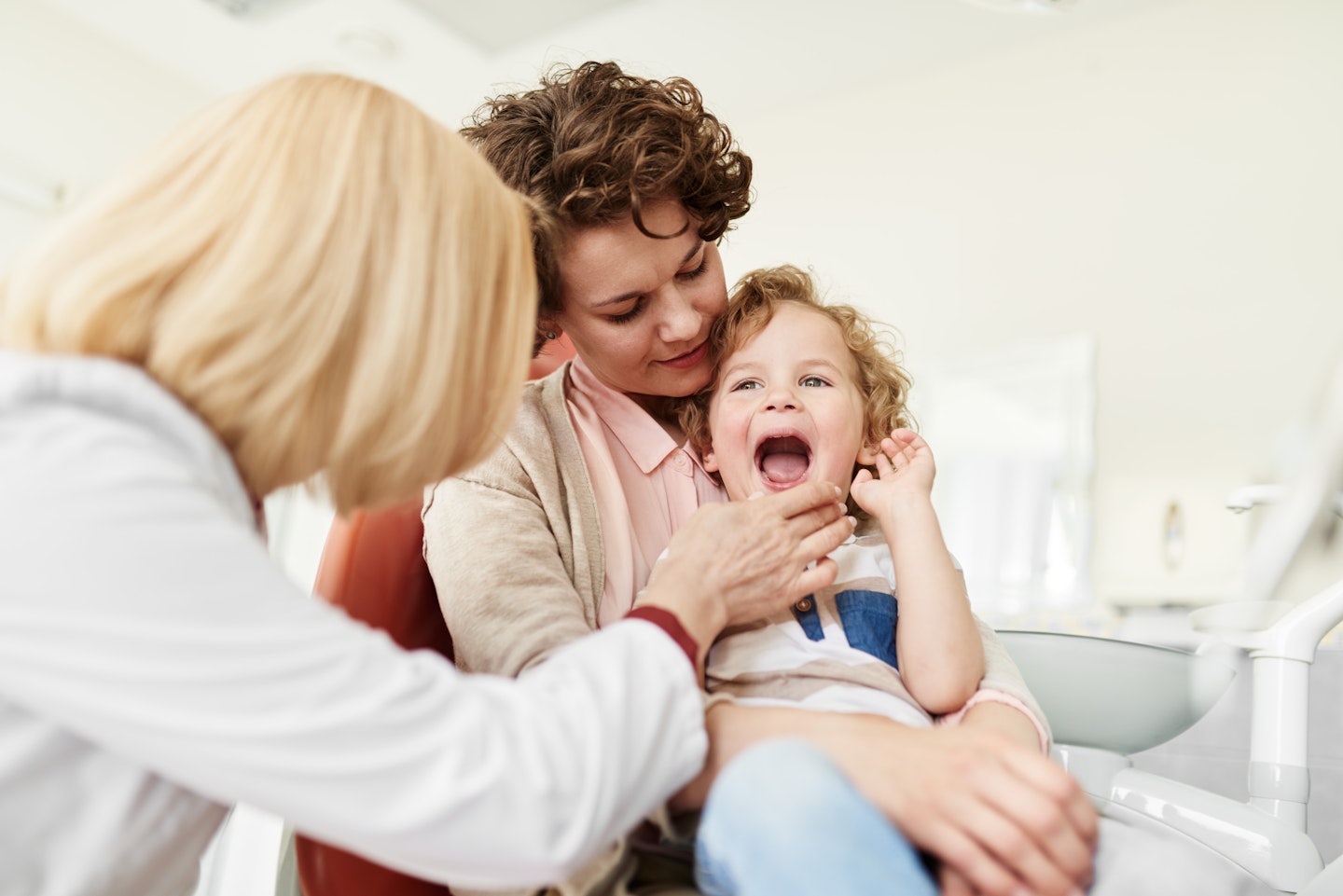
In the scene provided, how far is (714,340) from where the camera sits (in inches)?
52.5

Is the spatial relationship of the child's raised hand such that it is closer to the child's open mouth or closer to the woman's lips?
the child's open mouth

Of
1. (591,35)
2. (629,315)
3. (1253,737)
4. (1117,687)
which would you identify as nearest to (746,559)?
(629,315)

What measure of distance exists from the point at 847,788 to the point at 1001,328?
129 inches

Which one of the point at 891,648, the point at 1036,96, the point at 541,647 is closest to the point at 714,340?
the point at 891,648

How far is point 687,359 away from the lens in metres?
1.30

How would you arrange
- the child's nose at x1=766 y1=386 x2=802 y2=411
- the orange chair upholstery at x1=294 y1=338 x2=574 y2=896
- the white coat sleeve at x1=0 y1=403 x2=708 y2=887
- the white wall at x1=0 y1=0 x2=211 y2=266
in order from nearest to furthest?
1. the white coat sleeve at x1=0 y1=403 x2=708 y2=887
2. the orange chair upholstery at x1=294 y1=338 x2=574 y2=896
3. the child's nose at x1=766 y1=386 x2=802 y2=411
4. the white wall at x1=0 y1=0 x2=211 y2=266

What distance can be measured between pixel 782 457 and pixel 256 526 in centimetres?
67

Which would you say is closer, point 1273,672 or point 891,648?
point 891,648

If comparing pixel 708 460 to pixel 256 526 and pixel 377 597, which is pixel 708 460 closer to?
pixel 377 597

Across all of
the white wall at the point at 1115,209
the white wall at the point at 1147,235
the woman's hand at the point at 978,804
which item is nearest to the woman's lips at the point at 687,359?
the woman's hand at the point at 978,804

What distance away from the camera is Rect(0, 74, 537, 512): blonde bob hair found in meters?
0.65

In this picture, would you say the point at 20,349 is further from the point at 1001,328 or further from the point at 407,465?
the point at 1001,328

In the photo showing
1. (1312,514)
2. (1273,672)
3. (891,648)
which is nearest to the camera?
(1312,514)

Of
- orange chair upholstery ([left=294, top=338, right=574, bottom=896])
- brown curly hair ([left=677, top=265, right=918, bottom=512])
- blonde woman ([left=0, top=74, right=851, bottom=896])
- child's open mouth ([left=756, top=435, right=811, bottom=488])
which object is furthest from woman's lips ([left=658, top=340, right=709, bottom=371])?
blonde woman ([left=0, top=74, right=851, bottom=896])
